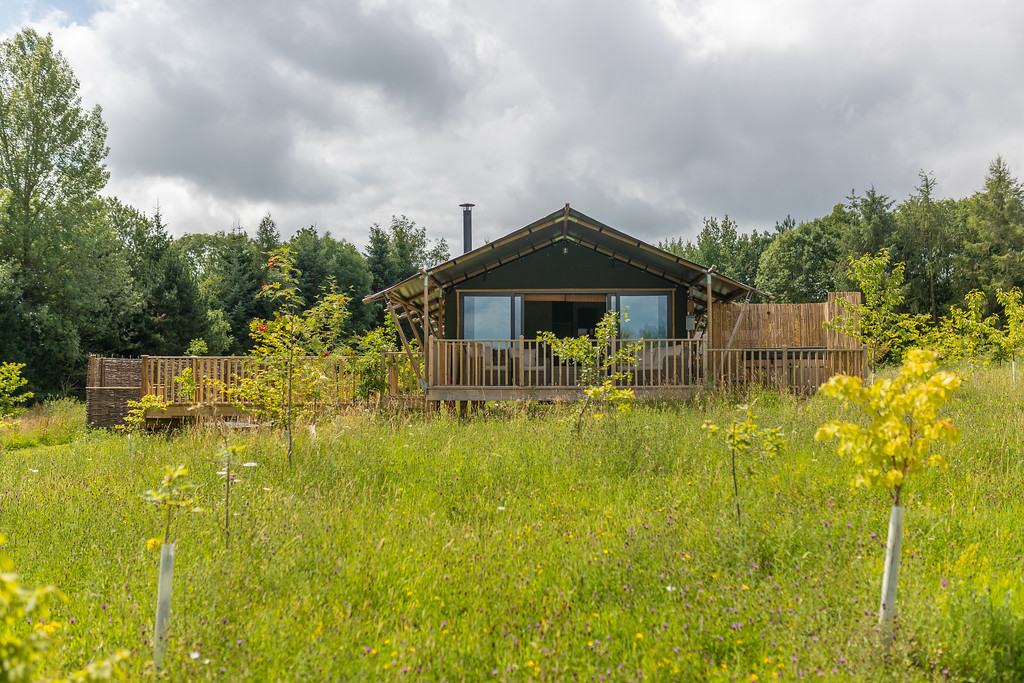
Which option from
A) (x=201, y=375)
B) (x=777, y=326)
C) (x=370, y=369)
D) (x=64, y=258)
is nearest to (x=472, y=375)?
(x=370, y=369)

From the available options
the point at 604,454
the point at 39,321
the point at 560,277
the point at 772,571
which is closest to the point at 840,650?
the point at 772,571

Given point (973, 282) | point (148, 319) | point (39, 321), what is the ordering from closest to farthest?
1. point (39, 321)
2. point (148, 319)
3. point (973, 282)

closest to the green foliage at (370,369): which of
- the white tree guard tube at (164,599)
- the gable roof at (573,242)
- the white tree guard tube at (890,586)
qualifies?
the gable roof at (573,242)

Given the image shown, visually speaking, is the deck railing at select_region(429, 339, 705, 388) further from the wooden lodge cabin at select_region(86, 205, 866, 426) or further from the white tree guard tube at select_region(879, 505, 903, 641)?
the white tree guard tube at select_region(879, 505, 903, 641)

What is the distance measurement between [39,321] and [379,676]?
2400cm

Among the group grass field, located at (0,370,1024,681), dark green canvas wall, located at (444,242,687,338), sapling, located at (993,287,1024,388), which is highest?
dark green canvas wall, located at (444,242,687,338)

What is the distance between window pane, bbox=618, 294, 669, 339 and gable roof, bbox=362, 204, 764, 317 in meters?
0.62

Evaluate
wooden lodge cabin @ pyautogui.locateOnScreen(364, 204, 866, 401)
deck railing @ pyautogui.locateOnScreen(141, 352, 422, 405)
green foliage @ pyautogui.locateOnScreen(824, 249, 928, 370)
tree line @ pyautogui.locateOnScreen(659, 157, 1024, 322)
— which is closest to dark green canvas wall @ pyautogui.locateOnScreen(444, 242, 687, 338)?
wooden lodge cabin @ pyautogui.locateOnScreen(364, 204, 866, 401)

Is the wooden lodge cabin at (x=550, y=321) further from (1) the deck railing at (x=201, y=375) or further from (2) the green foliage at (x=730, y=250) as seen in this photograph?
(2) the green foliage at (x=730, y=250)

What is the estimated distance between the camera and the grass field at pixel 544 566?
3.50m

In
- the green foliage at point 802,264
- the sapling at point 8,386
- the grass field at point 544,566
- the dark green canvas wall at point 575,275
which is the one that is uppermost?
the green foliage at point 802,264

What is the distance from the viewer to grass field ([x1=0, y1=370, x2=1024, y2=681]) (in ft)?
11.5

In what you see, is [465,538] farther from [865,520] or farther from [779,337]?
[779,337]

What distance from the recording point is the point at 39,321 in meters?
21.4
